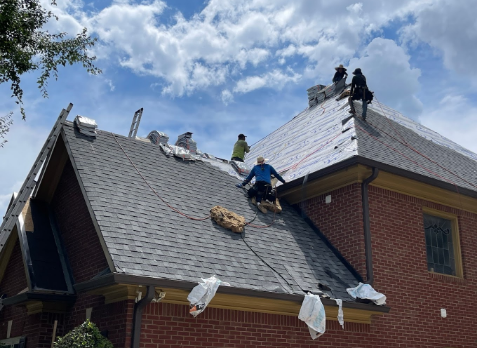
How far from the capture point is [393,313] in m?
11.0

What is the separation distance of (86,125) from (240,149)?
6.04m

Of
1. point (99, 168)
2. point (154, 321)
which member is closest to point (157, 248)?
point (154, 321)

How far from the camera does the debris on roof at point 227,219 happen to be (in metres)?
10.7

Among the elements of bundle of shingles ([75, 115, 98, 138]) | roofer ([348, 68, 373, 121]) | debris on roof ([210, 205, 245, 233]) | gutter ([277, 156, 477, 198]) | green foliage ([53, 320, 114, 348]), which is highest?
roofer ([348, 68, 373, 121])

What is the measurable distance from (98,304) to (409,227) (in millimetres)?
7108

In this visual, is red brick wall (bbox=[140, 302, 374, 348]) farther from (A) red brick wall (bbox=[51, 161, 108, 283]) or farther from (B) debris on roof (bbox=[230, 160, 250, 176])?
(B) debris on roof (bbox=[230, 160, 250, 176])

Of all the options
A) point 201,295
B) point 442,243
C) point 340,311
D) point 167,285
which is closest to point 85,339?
point 167,285

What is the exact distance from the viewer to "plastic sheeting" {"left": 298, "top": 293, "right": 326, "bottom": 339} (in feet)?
29.2

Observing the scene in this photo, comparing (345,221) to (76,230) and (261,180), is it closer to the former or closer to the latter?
(261,180)

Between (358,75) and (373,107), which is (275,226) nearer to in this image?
(358,75)

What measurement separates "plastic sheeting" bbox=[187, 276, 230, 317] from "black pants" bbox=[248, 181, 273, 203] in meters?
4.63

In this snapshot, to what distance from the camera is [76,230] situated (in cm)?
1041

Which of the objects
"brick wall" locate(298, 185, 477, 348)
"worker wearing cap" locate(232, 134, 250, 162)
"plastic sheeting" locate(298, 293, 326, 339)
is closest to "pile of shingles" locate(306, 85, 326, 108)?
"worker wearing cap" locate(232, 134, 250, 162)

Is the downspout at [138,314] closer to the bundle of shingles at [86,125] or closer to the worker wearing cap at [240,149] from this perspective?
the bundle of shingles at [86,125]
